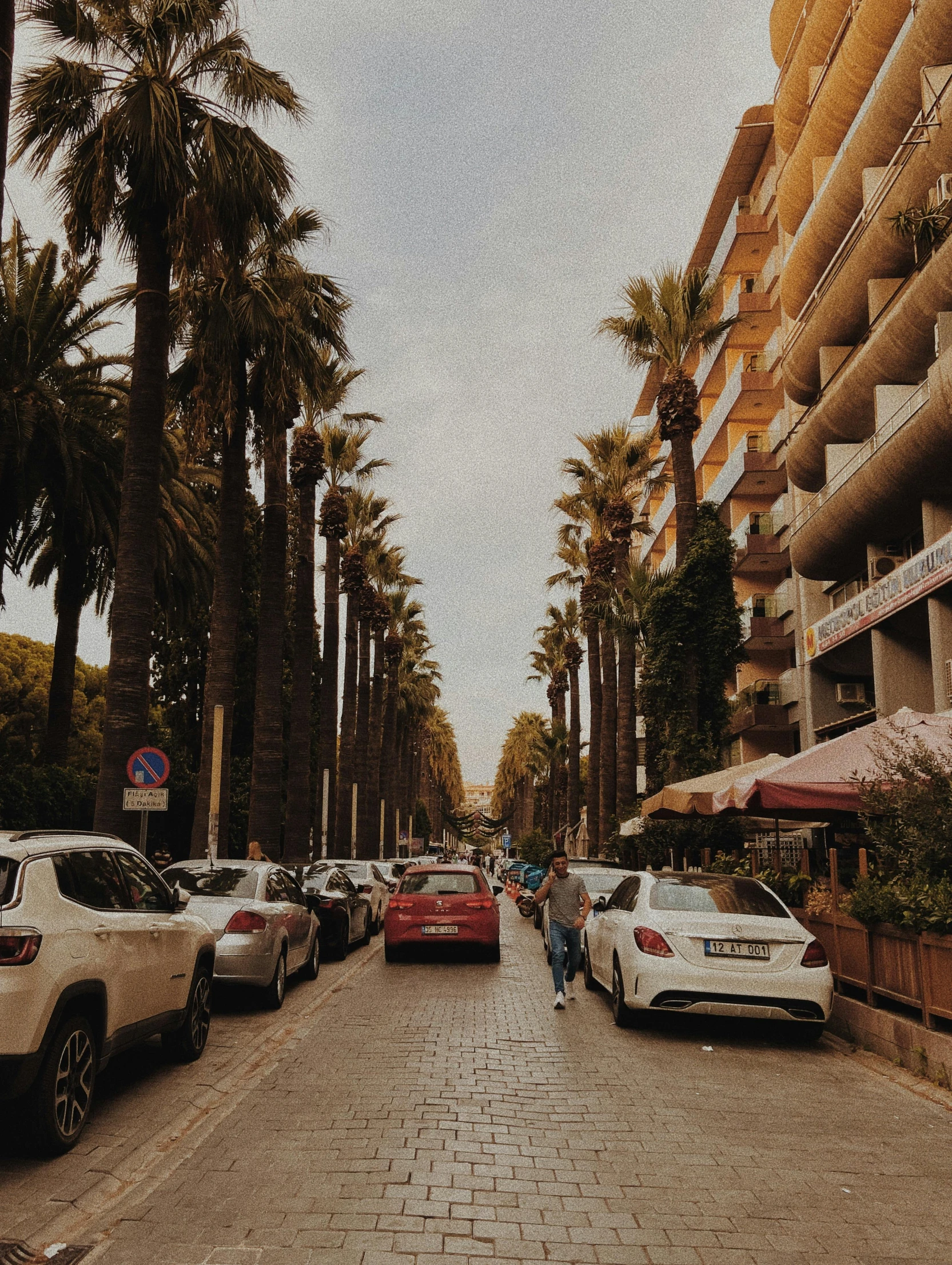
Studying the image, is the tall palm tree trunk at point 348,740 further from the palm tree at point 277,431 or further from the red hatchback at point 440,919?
the red hatchback at point 440,919

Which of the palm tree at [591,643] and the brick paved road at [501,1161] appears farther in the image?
the palm tree at [591,643]

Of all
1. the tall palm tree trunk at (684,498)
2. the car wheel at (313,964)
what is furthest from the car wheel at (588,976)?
the tall palm tree trunk at (684,498)

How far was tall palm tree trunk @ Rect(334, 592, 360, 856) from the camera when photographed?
35969mm

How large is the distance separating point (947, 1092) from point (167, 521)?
23.3m

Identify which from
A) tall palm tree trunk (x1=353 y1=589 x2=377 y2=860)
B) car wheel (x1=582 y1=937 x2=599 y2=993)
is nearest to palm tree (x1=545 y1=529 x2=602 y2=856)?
tall palm tree trunk (x1=353 y1=589 x2=377 y2=860)

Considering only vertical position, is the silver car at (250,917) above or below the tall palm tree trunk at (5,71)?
below

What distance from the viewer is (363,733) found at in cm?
4456

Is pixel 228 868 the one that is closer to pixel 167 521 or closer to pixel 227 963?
pixel 227 963

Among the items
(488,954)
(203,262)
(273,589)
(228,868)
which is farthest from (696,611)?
(228,868)

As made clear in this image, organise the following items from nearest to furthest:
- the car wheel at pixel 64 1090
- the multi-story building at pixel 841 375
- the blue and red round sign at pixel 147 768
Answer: the car wheel at pixel 64 1090 < the blue and red round sign at pixel 147 768 < the multi-story building at pixel 841 375

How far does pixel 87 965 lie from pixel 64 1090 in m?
0.64

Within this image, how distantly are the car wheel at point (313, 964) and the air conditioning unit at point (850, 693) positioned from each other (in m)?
23.4

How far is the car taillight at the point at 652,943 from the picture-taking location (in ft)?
32.1

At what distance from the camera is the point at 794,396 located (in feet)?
117
